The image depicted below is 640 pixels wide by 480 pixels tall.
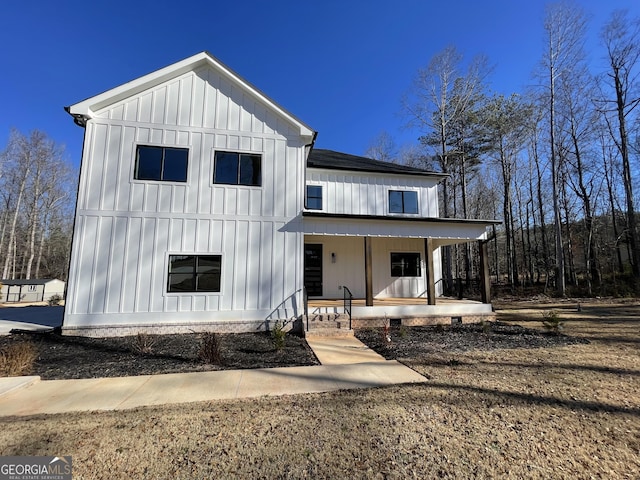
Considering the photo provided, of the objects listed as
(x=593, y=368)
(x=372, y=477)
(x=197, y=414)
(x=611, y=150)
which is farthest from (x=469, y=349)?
(x=611, y=150)

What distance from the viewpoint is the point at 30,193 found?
1147 inches

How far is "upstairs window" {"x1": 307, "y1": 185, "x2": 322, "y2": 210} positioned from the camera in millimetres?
12562

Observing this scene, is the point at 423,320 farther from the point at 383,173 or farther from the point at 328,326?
the point at 383,173

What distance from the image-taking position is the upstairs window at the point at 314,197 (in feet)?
41.2

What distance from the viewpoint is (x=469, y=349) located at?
6.96 meters

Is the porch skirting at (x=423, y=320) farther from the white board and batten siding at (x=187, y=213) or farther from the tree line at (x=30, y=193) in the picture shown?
the tree line at (x=30, y=193)

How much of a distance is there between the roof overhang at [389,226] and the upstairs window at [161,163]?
4.20 meters

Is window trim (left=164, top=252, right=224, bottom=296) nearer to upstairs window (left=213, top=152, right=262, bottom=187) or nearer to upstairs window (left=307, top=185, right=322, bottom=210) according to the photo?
upstairs window (left=213, top=152, right=262, bottom=187)

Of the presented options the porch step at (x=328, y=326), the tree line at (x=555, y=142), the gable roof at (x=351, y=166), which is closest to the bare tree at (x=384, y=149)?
the tree line at (x=555, y=142)

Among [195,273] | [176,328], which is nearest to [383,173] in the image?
[195,273]

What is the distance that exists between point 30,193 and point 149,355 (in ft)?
115

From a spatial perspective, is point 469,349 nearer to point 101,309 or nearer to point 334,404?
point 334,404

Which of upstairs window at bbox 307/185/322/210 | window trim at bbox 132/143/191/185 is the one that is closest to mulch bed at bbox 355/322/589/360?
upstairs window at bbox 307/185/322/210

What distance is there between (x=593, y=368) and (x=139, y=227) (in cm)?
1141
